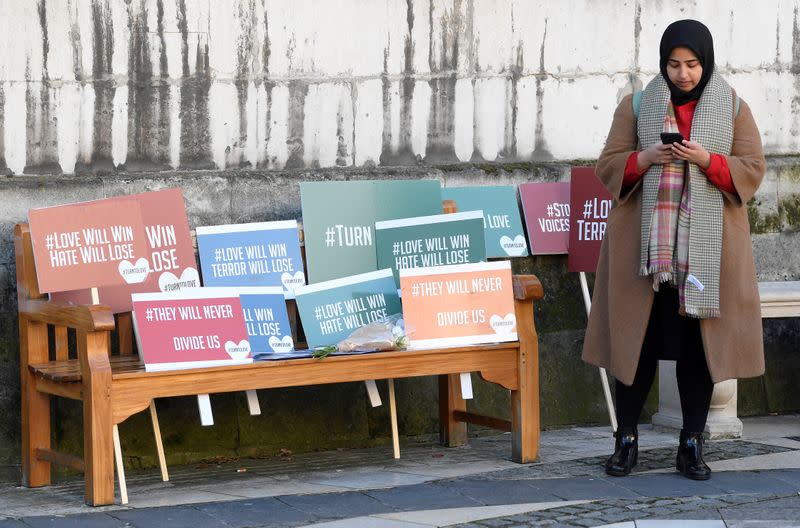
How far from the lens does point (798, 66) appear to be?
852cm

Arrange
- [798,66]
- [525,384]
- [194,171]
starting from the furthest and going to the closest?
1. [798,66]
2. [194,171]
3. [525,384]

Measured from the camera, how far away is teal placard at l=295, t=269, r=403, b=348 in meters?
6.55

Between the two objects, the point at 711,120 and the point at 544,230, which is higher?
the point at 711,120

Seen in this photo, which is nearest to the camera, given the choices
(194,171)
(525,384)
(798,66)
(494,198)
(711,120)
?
(711,120)

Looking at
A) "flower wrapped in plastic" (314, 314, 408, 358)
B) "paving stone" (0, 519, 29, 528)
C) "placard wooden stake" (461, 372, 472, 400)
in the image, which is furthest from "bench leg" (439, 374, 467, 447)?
"paving stone" (0, 519, 29, 528)

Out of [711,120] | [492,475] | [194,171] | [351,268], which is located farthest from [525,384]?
[194,171]

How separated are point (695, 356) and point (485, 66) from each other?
7.67 ft

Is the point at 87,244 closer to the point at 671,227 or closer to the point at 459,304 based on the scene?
the point at 459,304

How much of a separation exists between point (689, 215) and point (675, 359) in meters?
0.67

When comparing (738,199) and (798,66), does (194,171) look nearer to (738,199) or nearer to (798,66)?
(738,199)

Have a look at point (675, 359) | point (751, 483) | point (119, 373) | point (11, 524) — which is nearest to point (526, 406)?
point (675, 359)

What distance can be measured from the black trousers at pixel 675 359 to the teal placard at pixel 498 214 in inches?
58.3

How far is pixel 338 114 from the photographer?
7.52 m

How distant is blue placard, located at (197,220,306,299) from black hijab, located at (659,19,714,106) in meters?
1.99
